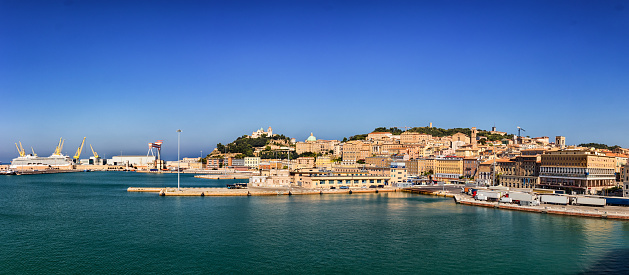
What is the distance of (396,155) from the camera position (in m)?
67.1

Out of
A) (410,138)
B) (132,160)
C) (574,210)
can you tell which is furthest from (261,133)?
(574,210)

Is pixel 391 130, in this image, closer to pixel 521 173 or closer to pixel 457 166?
pixel 457 166

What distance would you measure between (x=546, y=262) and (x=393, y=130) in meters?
82.7

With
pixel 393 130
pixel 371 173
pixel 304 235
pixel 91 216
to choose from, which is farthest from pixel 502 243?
pixel 393 130

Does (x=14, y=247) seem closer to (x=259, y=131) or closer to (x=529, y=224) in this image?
(x=529, y=224)

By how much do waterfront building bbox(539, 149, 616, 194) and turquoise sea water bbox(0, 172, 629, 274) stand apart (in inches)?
462

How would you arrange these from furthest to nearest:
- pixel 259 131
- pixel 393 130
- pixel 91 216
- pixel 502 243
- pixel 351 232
A: pixel 259 131 < pixel 393 130 < pixel 91 216 < pixel 351 232 < pixel 502 243

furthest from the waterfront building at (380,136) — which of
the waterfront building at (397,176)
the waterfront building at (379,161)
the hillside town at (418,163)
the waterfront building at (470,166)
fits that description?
the waterfront building at (397,176)

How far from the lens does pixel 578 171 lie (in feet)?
119

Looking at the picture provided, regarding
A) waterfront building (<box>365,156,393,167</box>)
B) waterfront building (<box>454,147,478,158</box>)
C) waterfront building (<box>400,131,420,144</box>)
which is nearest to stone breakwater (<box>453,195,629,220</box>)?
waterfront building (<box>454,147,478,158</box>)

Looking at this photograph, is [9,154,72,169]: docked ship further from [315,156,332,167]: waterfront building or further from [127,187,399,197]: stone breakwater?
[127,187,399,197]: stone breakwater

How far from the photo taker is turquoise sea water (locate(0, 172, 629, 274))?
1503 cm

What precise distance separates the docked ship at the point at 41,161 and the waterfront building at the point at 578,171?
4058 inches

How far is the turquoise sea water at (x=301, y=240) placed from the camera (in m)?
15.0
